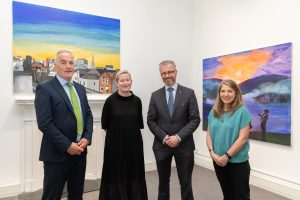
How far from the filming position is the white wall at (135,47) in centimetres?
299

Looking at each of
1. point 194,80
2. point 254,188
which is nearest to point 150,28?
point 194,80

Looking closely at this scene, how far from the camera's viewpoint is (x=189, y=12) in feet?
14.8

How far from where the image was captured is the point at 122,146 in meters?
2.37

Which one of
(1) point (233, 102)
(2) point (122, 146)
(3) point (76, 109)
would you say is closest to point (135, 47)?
(2) point (122, 146)

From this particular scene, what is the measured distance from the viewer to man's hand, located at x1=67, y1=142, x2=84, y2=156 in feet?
6.22

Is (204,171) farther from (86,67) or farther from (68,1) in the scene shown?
(68,1)

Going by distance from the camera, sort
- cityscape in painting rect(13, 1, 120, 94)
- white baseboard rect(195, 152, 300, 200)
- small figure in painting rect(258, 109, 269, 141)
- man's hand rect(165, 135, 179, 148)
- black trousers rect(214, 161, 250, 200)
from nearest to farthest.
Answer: black trousers rect(214, 161, 250, 200), man's hand rect(165, 135, 179, 148), white baseboard rect(195, 152, 300, 200), cityscape in painting rect(13, 1, 120, 94), small figure in painting rect(258, 109, 269, 141)

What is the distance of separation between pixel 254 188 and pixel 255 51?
6.19 ft

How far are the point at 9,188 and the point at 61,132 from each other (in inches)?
68.7

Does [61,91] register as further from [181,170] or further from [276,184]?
[276,184]

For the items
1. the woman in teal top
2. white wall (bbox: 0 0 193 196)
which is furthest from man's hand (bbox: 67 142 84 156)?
white wall (bbox: 0 0 193 196)

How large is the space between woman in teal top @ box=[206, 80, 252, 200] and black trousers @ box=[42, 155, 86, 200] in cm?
116

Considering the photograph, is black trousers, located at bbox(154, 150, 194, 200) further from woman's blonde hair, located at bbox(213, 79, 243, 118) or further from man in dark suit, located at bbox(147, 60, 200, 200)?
woman's blonde hair, located at bbox(213, 79, 243, 118)

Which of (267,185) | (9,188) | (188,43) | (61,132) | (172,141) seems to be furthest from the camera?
(188,43)
